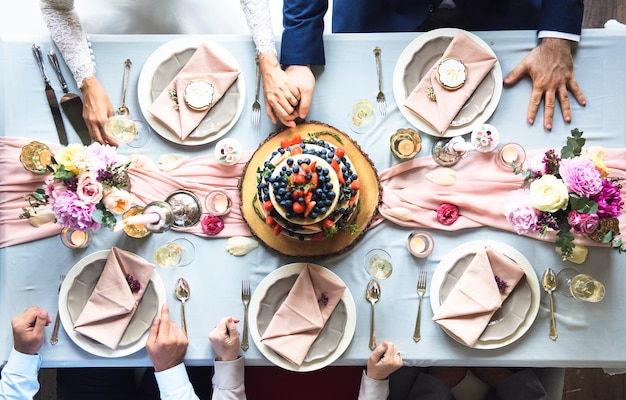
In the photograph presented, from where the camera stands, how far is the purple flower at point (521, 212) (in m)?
1.54

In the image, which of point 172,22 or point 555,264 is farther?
point 172,22

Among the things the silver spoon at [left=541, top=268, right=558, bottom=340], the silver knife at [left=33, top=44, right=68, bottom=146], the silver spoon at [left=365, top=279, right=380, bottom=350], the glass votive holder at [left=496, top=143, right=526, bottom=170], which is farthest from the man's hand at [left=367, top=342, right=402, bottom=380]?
the silver knife at [left=33, top=44, right=68, bottom=146]

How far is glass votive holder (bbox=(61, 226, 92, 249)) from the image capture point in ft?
5.91

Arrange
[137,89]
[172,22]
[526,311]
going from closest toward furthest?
[526,311]
[137,89]
[172,22]

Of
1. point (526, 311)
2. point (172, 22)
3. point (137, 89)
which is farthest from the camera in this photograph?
point (172, 22)

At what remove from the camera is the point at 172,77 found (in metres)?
1.87

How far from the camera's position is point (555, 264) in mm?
1790

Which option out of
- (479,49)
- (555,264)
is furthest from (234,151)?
(555,264)

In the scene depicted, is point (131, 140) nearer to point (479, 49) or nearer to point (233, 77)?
point (233, 77)

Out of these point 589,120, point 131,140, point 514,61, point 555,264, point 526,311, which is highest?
point 514,61

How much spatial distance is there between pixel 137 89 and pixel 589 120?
1.70 metres

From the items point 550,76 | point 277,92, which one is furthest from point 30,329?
point 550,76

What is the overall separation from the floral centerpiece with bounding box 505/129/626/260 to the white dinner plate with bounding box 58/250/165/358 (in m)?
1.27

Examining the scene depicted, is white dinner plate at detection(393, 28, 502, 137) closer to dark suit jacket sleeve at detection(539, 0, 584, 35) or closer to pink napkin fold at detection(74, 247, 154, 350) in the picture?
dark suit jacket sleeve at detection(539, 0, 584, 35)
